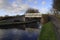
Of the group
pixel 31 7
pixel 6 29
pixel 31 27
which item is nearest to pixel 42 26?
pixel 31 27

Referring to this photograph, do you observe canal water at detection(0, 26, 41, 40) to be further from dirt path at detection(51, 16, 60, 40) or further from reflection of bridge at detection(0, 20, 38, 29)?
dirt path at detection(51, 16, 60, 40)

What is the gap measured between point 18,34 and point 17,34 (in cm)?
1

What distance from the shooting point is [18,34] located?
50.3 inches

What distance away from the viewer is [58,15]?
A: 1.17 meters

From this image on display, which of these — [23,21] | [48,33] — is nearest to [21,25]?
[23,21]

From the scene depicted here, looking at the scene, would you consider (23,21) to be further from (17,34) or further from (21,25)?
(17,34)

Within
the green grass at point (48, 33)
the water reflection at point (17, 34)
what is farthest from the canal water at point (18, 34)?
the green grass at point (48, 33)

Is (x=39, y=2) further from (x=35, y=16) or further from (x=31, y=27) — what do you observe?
(x=31, y=27)

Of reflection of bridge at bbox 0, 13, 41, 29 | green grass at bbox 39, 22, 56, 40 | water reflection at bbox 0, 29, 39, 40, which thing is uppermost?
reflection of bridge at bbox 0, 13, 41, 29

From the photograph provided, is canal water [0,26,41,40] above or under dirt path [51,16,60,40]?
under

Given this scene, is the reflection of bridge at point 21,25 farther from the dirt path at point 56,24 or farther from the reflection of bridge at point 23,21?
the dirt path at point 56,24

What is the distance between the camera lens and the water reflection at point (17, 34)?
1.25m

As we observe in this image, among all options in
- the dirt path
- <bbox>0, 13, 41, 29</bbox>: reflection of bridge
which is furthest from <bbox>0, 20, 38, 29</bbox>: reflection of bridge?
the dirt path

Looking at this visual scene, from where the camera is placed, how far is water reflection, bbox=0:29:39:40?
4.12 ft
